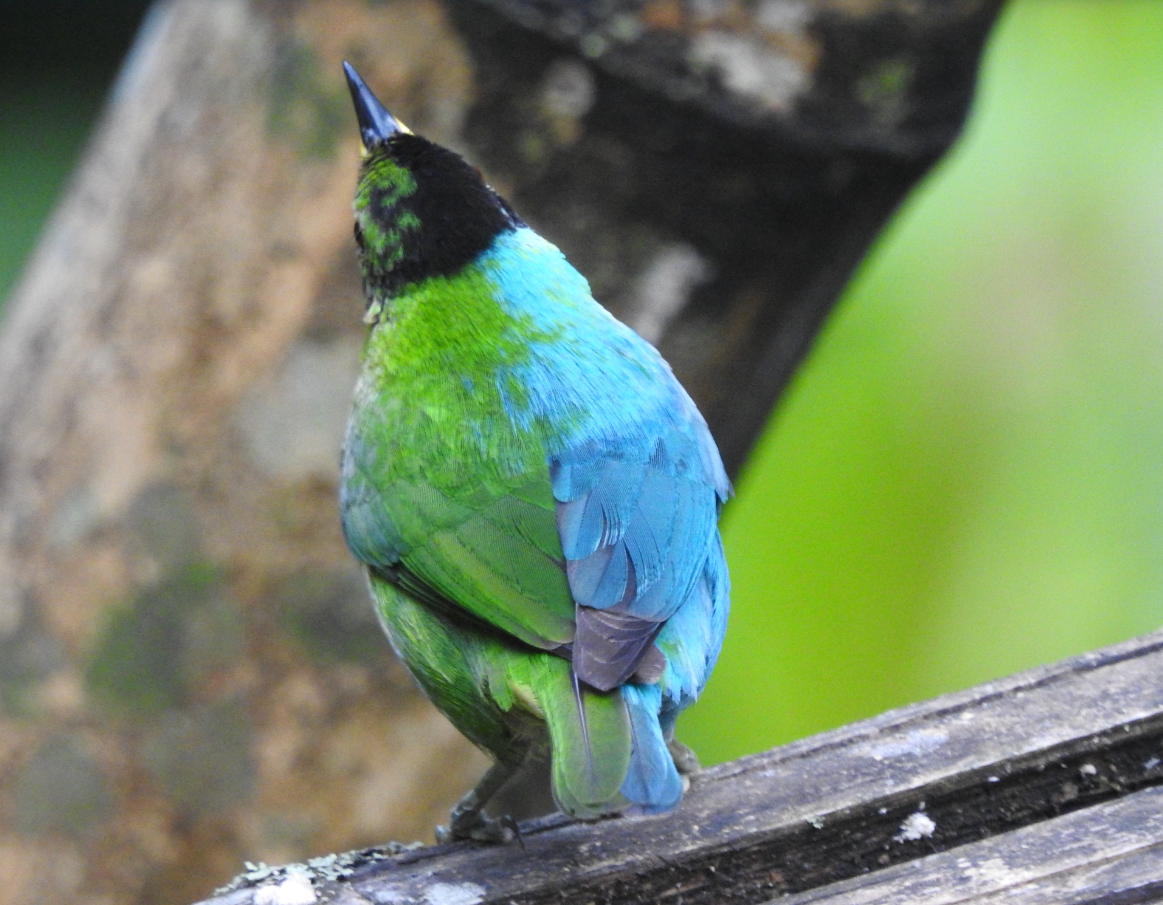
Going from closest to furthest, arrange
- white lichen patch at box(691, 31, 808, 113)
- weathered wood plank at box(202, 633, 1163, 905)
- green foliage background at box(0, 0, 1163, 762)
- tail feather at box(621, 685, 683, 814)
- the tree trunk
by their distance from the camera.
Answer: tail feather at box(621, 685, 683, 814)
weathered wood plank at box(202, 633, 1163, 905)
white lichen patch at box(691, 31, 808, 113)
the tree trunk
green foliage background at box(0, 0, 1163, 762)

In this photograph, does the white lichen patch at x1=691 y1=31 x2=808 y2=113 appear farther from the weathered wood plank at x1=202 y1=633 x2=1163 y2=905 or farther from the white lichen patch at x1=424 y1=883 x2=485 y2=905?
the white lichen patch at x1=424 y1=883 x2=485 y2=905

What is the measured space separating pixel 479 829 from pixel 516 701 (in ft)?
0.81

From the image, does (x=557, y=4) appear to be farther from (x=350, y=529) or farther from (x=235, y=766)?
(x=235, y=766)

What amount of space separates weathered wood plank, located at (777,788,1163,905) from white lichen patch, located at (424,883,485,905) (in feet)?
1.24

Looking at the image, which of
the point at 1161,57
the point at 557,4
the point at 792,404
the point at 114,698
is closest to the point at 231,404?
the point at 114,698

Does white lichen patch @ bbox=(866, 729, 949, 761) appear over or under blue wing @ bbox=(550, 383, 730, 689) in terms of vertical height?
under

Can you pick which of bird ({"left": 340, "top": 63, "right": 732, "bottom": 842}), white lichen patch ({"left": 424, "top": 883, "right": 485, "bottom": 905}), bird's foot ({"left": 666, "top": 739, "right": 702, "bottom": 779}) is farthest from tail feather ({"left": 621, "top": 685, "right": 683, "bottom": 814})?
bird's foot ({"left": 666, "top": 739, "right": 702, "bottom": 779})

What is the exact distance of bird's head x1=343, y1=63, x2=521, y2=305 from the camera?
2.64 m

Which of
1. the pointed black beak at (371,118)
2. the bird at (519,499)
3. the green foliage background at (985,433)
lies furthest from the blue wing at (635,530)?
the green foliage background at (985,433)

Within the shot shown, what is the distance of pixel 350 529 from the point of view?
8.41 ft

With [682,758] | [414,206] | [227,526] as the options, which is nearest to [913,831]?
[682,758]

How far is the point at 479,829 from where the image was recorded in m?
2.27

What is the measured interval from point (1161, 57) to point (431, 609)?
328 centimetres

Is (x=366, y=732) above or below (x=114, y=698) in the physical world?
below
